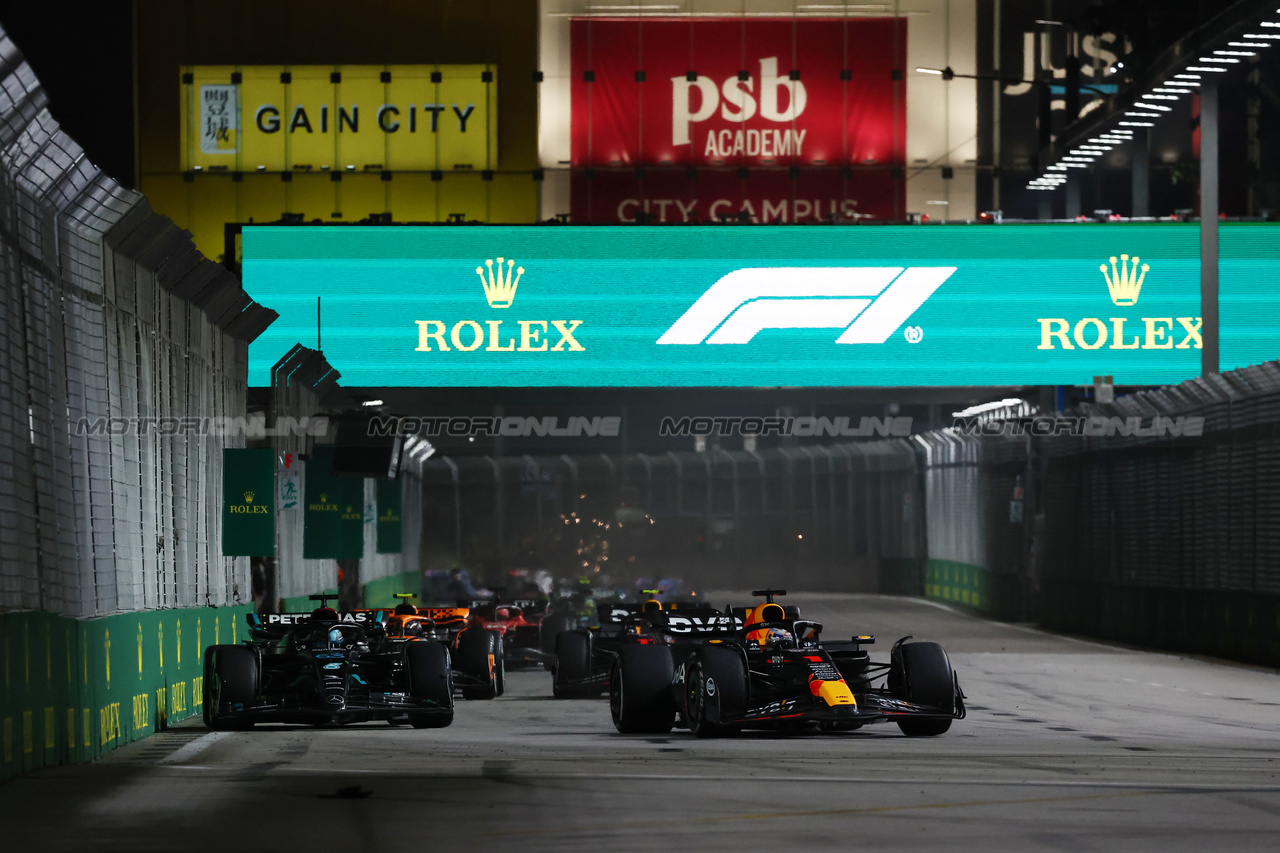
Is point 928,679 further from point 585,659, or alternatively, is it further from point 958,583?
point 958,583

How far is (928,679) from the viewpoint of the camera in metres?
13.5

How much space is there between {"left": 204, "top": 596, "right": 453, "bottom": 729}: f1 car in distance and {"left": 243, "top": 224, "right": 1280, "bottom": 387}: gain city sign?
14.1 m

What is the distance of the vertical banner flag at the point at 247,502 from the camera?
18.5 m

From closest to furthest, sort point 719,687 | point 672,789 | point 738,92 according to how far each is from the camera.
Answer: point 672,789
point 719,687
point 738,92

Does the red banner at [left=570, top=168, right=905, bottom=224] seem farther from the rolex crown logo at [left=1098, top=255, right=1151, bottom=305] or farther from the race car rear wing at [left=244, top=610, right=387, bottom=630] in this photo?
the race car rear wing at [left=244, top=610, right=387, bottom=630]

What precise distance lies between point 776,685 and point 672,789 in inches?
171

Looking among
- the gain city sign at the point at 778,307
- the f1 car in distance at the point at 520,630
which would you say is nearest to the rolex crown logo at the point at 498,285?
the gain city sign at the point at 778,307

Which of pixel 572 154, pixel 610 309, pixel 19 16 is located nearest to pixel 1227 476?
pixel 610 309

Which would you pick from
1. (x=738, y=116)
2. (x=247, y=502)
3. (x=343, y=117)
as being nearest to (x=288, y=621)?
(x=247, y=502)

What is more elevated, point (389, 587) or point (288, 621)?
point (288, 621)

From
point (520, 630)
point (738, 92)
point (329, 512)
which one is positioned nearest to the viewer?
point (520, 630)

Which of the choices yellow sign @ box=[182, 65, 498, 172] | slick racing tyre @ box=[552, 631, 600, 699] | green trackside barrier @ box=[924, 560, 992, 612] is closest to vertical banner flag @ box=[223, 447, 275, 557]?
slick racing tyre @ box=[552, 631, 600, 699]

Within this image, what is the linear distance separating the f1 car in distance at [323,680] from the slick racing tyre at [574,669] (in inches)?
139

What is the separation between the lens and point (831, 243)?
2988cm
